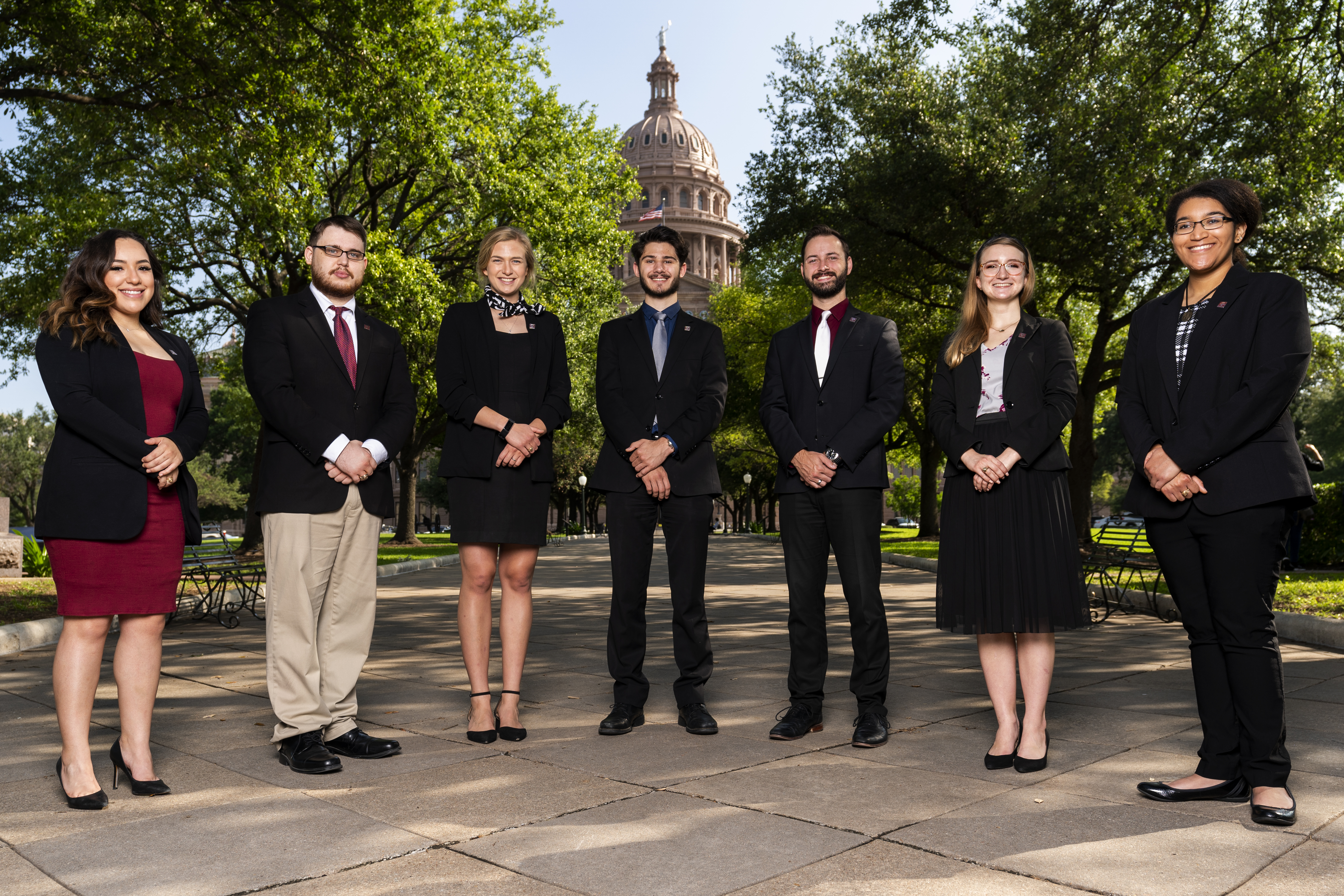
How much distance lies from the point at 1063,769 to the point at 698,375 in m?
2.57

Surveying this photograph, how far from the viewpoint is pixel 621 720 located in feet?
16.5

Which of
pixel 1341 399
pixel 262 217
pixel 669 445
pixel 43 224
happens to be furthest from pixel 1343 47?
pixel 1341 399

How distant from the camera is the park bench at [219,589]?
34.6 ft

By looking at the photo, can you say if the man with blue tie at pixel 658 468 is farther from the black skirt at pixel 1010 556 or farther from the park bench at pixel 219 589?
the park bench at pixel 219 589

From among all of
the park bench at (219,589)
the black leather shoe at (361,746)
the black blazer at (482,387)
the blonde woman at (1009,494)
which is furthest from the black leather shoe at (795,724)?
the park bench at (219,589)

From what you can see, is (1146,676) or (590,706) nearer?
(590,706)

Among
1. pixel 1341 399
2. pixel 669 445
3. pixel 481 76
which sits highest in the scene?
pixel 481 76

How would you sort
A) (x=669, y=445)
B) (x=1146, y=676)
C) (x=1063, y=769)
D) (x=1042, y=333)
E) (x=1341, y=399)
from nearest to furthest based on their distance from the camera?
(x=1063, y=769), (x=1042, y=333), (x=669, y=445), (x=1146, y=676), (x=1341, y=399)

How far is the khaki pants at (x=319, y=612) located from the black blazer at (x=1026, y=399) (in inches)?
108

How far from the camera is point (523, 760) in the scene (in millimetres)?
4484

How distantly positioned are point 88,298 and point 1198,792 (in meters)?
4.78

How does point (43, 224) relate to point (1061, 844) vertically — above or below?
above

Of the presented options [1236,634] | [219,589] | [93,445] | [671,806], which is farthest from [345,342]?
[219,589]

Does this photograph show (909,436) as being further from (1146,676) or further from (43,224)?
(1146,676)
